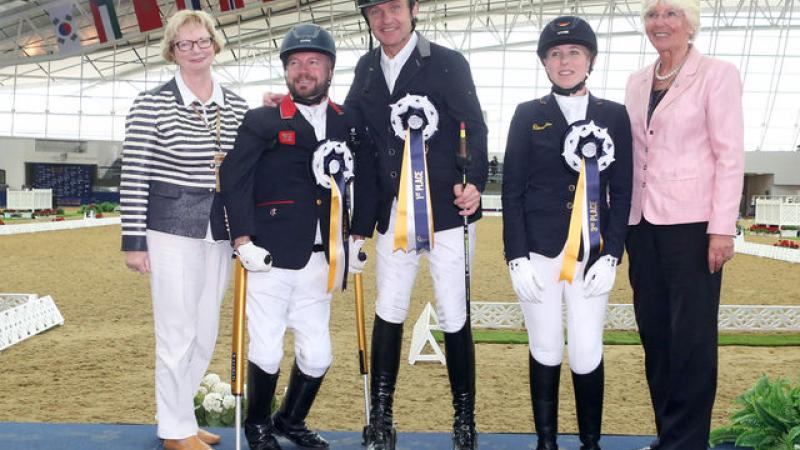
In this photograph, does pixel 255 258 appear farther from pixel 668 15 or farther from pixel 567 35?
pixel 668 15

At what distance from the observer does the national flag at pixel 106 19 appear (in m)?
15.9

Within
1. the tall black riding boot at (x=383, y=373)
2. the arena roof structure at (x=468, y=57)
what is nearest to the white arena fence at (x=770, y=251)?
the arena roof structure at (x=468, y=57)

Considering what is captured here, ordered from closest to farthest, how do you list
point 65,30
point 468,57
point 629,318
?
point 629,318
point 65,30
point 468,57

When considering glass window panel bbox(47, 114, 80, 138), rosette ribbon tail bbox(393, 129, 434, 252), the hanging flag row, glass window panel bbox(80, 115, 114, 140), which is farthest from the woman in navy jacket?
glass window panel bbox(47, 114, 80, 138)

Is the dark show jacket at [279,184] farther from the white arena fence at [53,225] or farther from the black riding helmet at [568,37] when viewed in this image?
the white arena fence at [53,225]

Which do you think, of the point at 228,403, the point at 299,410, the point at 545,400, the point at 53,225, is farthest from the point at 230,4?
the point at 545,400

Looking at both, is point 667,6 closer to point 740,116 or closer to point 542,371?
point 740,116

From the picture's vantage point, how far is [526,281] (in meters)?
2.30

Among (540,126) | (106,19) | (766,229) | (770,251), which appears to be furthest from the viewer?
(766,229)

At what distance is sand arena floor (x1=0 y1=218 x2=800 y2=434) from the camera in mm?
4188

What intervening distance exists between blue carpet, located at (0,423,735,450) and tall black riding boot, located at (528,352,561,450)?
0.19 m

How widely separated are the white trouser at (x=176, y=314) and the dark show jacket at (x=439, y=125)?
0.60 meters

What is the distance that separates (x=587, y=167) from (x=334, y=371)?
126 inches

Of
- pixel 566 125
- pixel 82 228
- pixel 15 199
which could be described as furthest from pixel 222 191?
pixel 15 199
